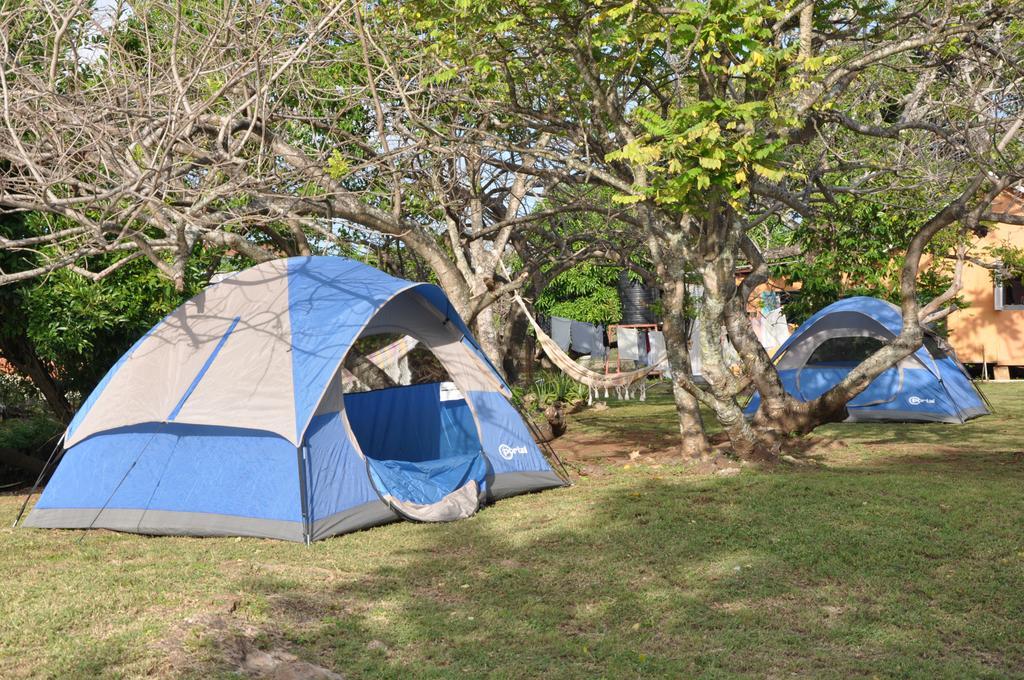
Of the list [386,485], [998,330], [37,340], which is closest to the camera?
[386,485]

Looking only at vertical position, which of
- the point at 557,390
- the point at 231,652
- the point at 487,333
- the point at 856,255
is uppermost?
the point at 856,255

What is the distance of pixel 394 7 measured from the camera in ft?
32.3

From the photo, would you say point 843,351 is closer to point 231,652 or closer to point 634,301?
point 231,652

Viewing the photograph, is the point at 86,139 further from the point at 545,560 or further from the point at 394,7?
the point at 545,560

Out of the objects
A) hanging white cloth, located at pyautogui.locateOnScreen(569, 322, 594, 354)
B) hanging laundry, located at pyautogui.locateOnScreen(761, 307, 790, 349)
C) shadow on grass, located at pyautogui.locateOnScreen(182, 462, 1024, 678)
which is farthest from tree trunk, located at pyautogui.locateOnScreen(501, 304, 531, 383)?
hanging white cloth, located at pyautogui.locateOnScreen(569, 322, 594, 354)

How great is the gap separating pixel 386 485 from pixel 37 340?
4.47 meters

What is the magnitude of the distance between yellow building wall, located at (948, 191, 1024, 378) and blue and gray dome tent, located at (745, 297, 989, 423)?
19.9 feet

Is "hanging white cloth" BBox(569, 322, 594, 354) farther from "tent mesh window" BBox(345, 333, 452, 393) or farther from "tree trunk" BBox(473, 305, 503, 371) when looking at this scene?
"tent mesh window" BBox(345, 333, 452, 393)

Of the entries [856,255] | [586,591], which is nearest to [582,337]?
[856,255]

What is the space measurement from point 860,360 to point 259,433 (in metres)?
8.51

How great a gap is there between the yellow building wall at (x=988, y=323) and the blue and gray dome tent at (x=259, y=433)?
13.4 metres

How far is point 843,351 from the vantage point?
13.2 meters

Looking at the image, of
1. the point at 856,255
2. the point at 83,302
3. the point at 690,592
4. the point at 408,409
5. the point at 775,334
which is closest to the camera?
the point at 690,592

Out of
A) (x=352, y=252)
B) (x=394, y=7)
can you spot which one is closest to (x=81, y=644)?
(x=394, y=7)
